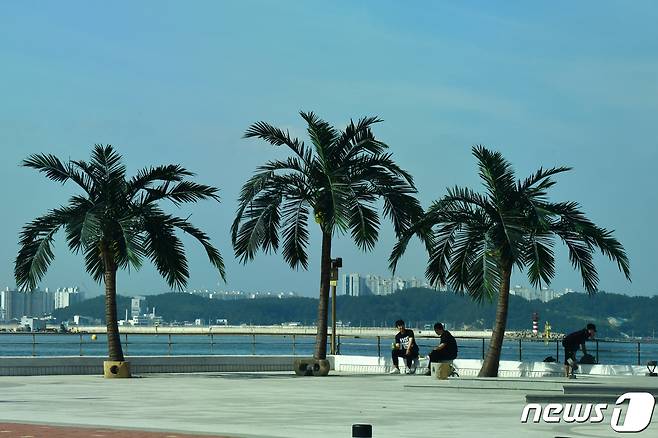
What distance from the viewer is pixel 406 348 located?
37625mm

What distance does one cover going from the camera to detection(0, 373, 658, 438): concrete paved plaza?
1809cm

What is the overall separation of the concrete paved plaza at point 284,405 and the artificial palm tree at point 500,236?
3.08 metres

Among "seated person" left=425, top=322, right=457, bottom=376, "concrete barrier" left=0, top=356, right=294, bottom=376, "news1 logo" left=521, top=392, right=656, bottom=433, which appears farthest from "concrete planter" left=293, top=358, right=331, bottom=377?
"news1 logo" left=521, top=392, right=656, bottom=433

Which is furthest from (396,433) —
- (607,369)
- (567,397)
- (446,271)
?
(607,369)

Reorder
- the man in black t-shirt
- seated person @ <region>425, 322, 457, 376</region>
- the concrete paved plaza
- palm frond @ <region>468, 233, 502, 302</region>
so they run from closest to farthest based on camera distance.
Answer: the concrete paved plaza
palm frond @ <region>468, 233, 502, 302</region>
the man in black t-shirt
seated person @ <region>425, 322, 457, 376</region>

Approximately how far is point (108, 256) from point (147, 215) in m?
1.50

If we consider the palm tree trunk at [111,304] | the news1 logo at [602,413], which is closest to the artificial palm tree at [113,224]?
the palm tree trunk at [111,304]

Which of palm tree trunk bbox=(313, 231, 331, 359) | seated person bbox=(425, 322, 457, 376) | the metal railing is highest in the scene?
palm tree trunk bbox=(313, 231, 331, 359)

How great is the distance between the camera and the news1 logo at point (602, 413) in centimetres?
1814

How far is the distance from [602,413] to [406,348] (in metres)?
17.5

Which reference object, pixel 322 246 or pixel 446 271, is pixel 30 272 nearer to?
pixel 322 246

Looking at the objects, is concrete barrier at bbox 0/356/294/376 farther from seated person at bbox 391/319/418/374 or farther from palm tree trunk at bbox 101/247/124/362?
seated person at bbox 391/319/418/374

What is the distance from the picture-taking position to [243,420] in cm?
1967

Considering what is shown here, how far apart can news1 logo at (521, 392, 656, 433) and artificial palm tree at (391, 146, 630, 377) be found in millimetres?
10827
